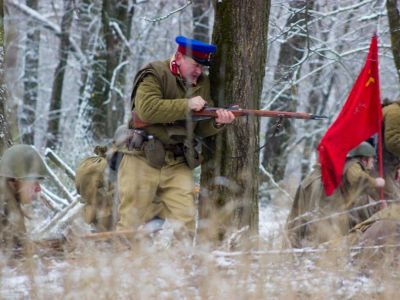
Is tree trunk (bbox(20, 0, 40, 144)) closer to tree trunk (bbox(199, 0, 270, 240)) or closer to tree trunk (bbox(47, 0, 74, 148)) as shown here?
tree trunk (bbox(47, 0, 74, 148))

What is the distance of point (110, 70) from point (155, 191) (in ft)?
30.3

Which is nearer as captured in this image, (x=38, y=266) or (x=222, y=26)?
(x=38, y=266)

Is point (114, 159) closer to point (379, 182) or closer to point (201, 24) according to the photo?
point (379, 182)

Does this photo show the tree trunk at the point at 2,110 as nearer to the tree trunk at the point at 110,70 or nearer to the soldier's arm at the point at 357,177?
the soldier's arm at the point at 357,177

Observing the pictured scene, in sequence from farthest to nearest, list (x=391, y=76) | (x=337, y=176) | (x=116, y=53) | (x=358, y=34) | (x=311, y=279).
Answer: (x=391, y=76) → (x=116, y=53) → (x=358, y=34) → (x=337, y=176) → (x=311, y=279)

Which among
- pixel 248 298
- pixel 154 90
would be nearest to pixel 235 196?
pixel 154 90

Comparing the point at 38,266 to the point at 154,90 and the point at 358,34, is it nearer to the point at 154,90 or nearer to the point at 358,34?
the point at 154,90

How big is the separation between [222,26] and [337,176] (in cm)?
170

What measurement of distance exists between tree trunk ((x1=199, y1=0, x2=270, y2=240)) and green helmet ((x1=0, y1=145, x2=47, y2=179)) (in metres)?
1.29

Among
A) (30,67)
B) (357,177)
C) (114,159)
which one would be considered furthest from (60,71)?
(357,177)

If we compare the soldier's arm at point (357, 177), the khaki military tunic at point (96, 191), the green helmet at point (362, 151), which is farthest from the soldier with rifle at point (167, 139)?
the green helmet at point (362, 151)

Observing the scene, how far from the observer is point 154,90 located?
561cm

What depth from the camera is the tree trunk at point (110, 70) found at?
14133 millimetres

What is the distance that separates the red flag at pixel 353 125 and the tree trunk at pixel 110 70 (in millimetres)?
7535
